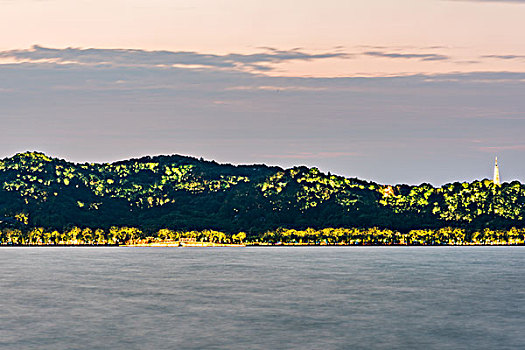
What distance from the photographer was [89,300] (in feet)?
402

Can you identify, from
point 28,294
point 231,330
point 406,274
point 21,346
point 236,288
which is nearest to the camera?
point 21,346

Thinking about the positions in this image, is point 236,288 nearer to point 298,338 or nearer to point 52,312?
point 52,312

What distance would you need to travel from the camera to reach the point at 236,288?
144500mm

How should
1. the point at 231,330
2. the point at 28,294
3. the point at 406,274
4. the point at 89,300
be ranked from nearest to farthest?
1. the point at 231,330
2. the point at 89,300
3. the point at 28,294
4. the point at 406,274

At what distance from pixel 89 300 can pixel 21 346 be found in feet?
142

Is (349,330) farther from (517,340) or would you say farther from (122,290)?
(122,290)

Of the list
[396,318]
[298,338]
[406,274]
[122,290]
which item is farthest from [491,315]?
[406,274]

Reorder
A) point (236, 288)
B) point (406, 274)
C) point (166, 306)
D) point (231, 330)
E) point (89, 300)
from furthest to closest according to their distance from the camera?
point (406, 274) → point (236, 288) → point (89, 300) → point (166, 306) → point (231, 330)

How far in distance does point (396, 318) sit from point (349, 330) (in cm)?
1221

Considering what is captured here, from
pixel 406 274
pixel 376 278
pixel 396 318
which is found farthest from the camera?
pixel 406 274

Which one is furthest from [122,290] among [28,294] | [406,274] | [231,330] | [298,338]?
[406,274]

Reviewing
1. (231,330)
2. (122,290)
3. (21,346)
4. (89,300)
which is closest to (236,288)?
(122,290)

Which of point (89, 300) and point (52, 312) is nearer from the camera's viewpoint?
point (52, 312)

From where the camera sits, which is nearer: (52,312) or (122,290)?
(52,312)
